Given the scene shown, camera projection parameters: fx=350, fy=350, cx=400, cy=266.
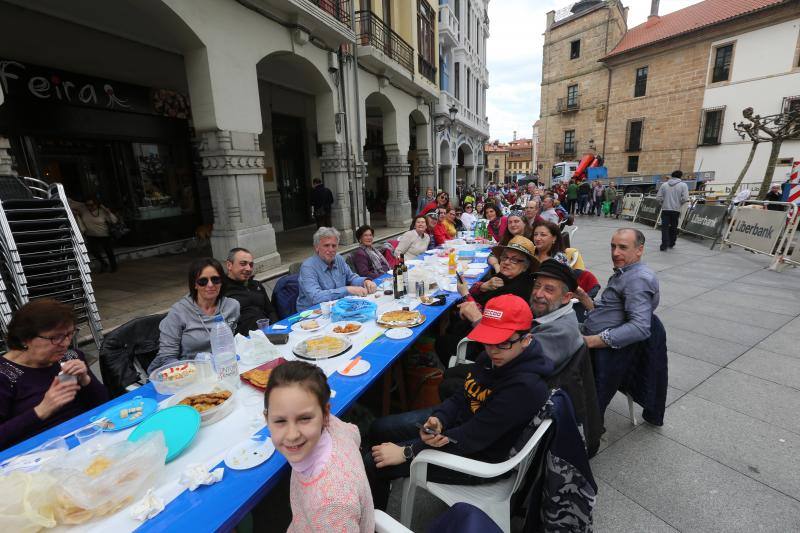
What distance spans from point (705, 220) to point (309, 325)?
1257cm

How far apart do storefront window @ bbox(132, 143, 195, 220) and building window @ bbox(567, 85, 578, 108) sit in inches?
1266

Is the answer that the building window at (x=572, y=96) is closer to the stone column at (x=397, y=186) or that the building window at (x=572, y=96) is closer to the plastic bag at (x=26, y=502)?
the stone column at (x=397, y=186)

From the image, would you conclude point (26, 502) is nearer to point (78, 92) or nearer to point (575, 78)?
point (78, 92)

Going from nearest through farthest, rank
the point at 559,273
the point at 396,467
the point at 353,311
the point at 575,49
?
the point at 396,467 < the point at 559,273 < the point at 353,311 < the point at 575,49

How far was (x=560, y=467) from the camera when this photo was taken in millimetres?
1675

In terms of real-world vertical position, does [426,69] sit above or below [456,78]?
below

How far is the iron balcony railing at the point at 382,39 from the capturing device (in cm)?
1045

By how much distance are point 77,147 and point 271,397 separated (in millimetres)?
9815

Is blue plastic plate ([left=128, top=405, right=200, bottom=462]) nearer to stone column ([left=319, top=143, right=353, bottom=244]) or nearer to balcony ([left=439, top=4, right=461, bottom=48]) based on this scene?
stone column ([left=319, top=143, right=353, bottom=244])

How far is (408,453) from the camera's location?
6.70 feet

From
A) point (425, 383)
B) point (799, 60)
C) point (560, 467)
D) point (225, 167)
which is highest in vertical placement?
point (799, 60)

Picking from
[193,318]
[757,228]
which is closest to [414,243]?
[193,318]

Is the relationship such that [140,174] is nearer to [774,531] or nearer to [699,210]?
[774,531]

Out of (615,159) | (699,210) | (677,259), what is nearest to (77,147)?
(677,259)
